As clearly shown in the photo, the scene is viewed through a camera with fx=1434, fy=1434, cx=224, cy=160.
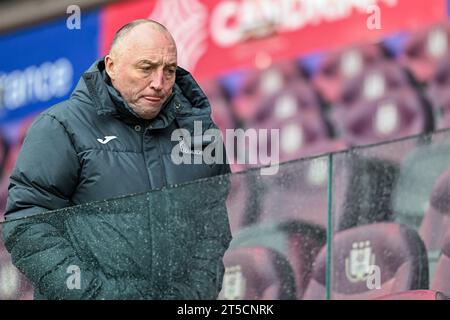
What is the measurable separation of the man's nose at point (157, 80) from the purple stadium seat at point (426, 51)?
358 cm

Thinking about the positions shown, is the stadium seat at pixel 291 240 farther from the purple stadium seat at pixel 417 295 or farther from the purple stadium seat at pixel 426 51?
the purple stadium seat at pixel 426 51

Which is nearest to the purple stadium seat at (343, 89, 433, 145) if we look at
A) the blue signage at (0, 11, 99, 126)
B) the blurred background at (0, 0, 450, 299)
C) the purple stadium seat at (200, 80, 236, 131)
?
the blurred background at (0, 0, 450, 299)

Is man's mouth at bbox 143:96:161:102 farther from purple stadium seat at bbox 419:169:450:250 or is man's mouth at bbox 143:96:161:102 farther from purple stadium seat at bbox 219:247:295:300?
purple stadium seat at bbox 419:169:450:250

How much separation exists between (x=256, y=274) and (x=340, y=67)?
4231 millimetres

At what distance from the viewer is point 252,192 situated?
3137 millimetres

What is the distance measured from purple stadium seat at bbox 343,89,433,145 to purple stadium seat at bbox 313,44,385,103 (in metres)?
0.19

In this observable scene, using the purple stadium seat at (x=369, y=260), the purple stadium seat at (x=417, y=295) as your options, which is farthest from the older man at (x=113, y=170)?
the purple stadium seat at (x=417, y=295)

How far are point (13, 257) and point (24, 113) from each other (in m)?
5.78

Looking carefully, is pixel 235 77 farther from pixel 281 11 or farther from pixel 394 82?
pixel 394 82

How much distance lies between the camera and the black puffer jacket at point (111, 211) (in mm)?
3039

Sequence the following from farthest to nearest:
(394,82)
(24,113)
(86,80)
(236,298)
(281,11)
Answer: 1. (24,113)
2. (281,11)
3. (394,82)
4. (86,80)
5. (236,298)

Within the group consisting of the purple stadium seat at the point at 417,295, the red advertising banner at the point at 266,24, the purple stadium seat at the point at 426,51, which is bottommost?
the purple stadium seat at the point at 417,295

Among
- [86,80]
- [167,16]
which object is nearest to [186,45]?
[167,16]

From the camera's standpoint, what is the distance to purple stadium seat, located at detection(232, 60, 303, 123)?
24.5ft
